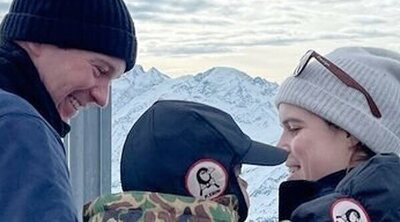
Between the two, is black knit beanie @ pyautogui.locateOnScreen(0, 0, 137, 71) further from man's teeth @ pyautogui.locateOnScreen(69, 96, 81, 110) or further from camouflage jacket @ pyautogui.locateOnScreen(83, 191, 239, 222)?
camouflage jacket @ pyautogui.locateOnScreen(83, 191, 239, 222)

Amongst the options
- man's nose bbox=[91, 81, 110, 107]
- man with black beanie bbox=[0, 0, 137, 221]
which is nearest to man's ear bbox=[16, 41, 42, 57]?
man with black beanie bbox=[0, 0, 137, 221]

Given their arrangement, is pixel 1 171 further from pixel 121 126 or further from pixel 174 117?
pixel 121 126

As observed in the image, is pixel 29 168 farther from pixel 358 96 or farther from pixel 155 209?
pixel 358 96

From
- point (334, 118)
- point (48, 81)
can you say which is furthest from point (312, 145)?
point (48, 81)

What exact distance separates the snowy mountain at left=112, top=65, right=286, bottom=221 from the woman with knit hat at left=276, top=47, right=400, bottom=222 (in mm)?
235

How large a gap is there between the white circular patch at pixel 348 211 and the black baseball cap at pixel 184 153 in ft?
0.61

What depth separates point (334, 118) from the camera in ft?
6.25

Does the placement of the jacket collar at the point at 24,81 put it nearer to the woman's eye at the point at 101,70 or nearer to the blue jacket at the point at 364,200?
the woman's eye at the point at 101,70

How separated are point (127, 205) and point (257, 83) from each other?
95 cm

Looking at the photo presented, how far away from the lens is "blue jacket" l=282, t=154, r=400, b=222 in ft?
5.15

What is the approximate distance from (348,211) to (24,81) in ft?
1.75

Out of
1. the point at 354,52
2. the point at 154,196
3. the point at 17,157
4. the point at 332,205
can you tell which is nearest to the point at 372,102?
the point at 354,52

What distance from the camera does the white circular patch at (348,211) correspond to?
1.55 meters

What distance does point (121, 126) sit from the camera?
239 cm
